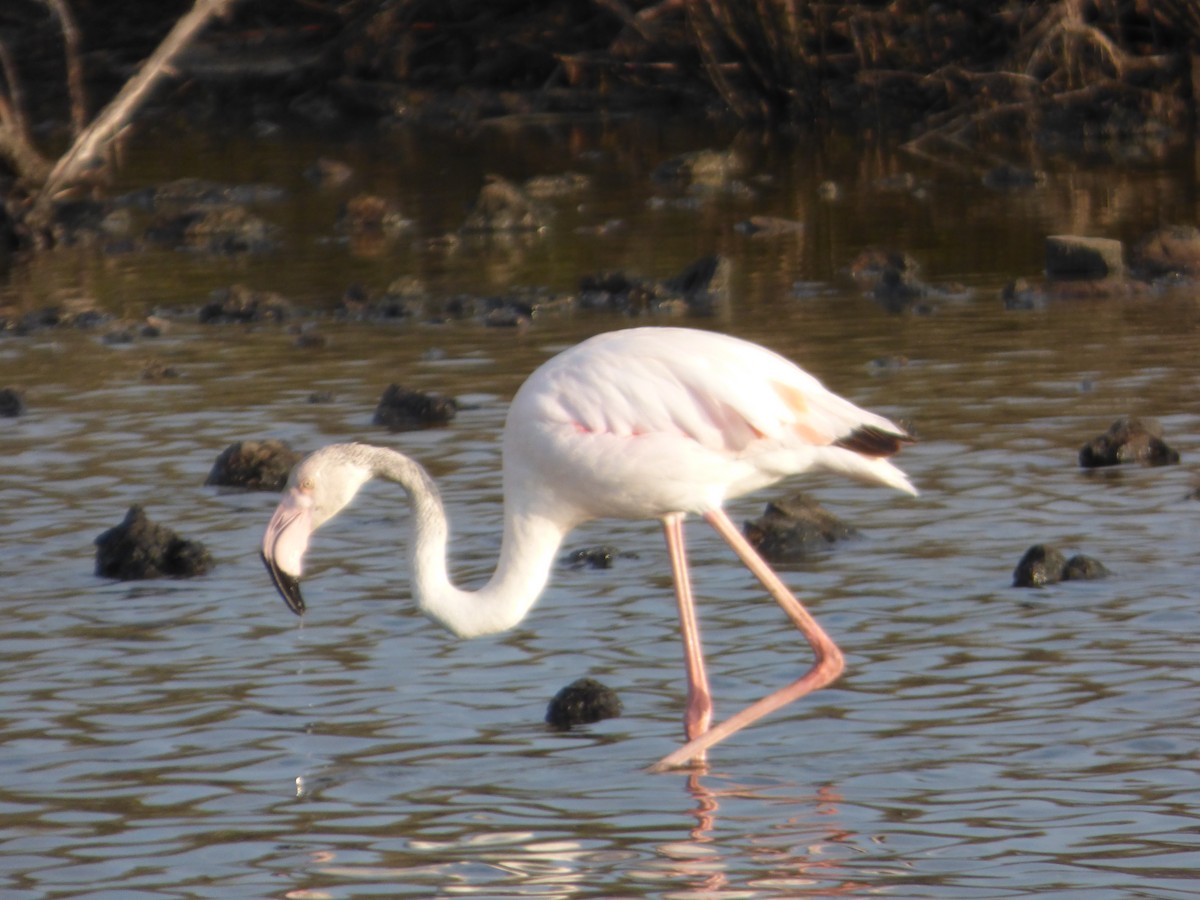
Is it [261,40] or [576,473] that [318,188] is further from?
[576,473]

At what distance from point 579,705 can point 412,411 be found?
423cm

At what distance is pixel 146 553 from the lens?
26.1 ft

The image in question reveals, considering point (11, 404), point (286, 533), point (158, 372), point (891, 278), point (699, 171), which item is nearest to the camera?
point (286, 533)

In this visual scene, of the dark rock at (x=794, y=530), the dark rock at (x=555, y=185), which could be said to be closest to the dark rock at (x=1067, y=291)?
the dark rock at (x=794, y=530)

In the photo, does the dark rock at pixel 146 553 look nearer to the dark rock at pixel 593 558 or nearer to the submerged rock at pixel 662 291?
the dark rock at pixel 593 558

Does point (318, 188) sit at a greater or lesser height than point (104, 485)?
greater

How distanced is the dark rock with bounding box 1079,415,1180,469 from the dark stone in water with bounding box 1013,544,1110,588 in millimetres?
1551

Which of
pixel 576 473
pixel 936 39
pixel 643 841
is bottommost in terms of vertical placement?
pixel 643 841

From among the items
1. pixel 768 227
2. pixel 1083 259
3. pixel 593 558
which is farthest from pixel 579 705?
pixel 768 227

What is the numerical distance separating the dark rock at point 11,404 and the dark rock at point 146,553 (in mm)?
3039

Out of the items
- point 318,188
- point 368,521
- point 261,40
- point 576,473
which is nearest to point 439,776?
point 576,473

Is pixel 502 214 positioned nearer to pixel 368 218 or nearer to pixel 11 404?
pixel 368 218

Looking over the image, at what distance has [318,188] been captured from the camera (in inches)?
877

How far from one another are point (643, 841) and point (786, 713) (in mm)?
1129
